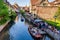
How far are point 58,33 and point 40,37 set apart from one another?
7.75 ft

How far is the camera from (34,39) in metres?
19.1

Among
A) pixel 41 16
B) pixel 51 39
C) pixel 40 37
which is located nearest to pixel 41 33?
pixel 40 37

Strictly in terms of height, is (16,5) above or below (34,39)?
below

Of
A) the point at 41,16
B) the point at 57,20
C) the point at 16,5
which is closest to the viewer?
the point at 57,20

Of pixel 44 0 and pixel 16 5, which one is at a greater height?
pixel 44 0

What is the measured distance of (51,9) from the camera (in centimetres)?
3178

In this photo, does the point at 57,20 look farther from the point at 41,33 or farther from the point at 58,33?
the point at 58,33

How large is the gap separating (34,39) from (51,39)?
195 centimetres

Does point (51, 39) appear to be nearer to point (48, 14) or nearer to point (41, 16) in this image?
point (48, 14)

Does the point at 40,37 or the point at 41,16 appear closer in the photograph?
the point at 40,37

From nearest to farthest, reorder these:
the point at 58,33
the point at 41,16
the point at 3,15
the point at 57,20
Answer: the point at 58,33 < the point at 57,20 < the point at 3,15 < the point at 41,16

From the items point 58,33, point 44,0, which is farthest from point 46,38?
point 44,0

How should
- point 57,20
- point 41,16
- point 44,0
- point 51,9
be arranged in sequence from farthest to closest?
point 44,0
point 41,16
point 51,9
point 57,20

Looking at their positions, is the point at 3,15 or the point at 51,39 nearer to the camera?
the point at 51,39
